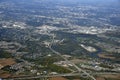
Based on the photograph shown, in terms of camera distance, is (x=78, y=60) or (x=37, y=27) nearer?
(x=78, y=60)

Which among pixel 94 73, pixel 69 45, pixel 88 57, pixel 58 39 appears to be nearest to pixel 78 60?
pixel 88 57

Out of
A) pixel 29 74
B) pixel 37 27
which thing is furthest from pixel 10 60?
pixel 37 27

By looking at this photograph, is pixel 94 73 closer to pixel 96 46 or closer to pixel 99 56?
pixel 99 56

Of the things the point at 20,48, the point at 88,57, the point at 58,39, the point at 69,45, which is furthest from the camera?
the point at 58,39

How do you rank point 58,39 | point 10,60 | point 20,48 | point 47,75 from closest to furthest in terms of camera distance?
point 47,75, point 10,60, point 20,48, point 58,39

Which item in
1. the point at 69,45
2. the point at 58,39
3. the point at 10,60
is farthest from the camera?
the point at 58,39

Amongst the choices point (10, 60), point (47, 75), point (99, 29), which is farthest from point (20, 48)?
point (99, 29)

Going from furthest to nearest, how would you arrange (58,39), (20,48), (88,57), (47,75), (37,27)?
(37,27) < (58,39) < (20,48) < (88,57) < (47,75)

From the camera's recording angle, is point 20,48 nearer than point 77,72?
No

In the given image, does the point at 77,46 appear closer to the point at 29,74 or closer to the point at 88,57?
the point at 88,57
